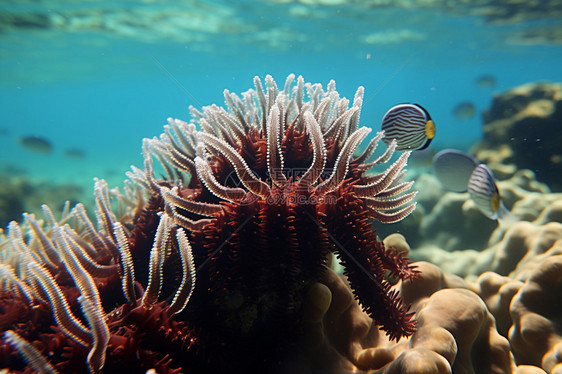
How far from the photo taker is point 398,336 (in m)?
1.90

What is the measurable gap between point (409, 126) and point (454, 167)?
1806 millimetres

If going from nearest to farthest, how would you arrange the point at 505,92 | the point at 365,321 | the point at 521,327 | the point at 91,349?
1. the point at 91,349
2. the point at 365,321
3. the point at 521,327
4. the point at 505,92

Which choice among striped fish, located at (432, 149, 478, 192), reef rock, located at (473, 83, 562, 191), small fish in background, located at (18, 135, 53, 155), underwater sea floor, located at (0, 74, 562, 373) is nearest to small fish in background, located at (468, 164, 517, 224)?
striped fish, located at (432, 149, 478, 192)

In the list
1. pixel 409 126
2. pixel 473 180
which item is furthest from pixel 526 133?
pixel 409 126

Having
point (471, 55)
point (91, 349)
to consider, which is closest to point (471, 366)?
point (91, 349)

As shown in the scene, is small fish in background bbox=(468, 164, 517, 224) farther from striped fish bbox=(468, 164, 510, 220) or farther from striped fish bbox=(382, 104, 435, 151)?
striped fish bbox=(382, 104, 435, 151)

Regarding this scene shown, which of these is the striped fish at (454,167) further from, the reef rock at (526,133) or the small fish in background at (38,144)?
the small fish in background at (38,144)

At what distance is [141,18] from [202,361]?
23.2 metres

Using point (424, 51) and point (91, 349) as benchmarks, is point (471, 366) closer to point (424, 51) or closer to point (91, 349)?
point (91, 349)

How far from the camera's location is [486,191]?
372 centimetres

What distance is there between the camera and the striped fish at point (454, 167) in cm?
464

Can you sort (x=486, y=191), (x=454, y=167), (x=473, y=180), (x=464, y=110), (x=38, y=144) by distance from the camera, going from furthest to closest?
(x=38, y=144) → (x=464, y=110) → (x=454, y=167) → (x=473, y=180) → (x=486, y=191)

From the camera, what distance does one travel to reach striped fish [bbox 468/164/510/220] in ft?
12.0

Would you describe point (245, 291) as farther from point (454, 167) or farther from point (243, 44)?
point (243, 44)
